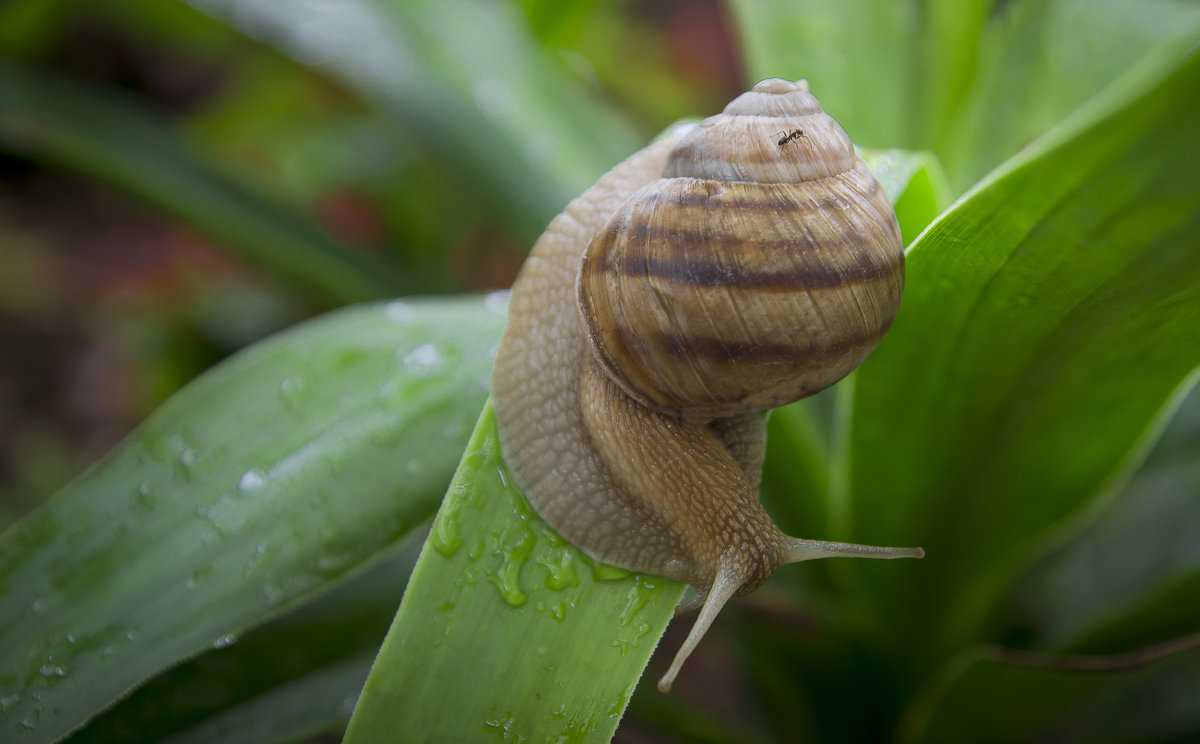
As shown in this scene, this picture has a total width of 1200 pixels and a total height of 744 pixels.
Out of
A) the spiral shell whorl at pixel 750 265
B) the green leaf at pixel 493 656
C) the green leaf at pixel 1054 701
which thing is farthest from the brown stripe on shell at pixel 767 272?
the green leaf at pixel 1054 701

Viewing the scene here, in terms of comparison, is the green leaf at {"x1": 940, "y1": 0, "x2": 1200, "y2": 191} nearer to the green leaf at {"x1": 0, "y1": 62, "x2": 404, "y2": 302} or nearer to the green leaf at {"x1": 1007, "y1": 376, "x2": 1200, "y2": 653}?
the green leaf at {"x1": 1007, "y1": 376, "x2": 1200, "y2": 653}

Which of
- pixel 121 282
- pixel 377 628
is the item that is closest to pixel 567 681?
pixel 377 628

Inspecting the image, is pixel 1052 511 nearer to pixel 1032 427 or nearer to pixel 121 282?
pixel 1032 427

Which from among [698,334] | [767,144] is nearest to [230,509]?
[698,334]

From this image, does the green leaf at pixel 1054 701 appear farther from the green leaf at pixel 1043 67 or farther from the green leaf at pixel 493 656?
the green leaf at pixel 1043 67

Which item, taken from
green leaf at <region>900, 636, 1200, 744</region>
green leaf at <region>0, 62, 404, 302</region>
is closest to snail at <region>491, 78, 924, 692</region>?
green leaf at <region>900, 636, 1200, 744</region>

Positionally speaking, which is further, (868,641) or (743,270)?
(868,641)

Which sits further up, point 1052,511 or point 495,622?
point 495,622
